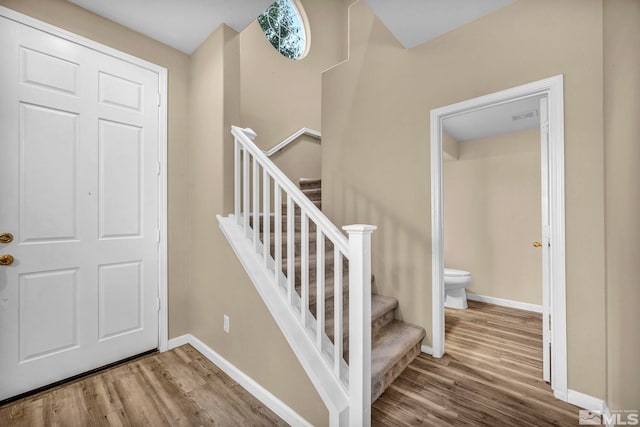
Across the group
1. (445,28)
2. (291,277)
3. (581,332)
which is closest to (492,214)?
(581,332)

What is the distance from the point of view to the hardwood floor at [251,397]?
1504mm

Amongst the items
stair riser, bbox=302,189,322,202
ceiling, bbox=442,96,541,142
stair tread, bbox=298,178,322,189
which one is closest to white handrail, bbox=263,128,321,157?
stair tread, bbox=298,178,322,189

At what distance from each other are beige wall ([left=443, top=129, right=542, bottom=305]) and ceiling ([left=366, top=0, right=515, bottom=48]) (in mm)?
2050

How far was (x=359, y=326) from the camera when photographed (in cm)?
131

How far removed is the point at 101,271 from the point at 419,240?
2.42m

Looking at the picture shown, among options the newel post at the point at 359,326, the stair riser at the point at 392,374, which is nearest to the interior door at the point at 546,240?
the stair riser at the point at 392,374

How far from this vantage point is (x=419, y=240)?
7.26 feet

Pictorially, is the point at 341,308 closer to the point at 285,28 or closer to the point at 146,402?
the point at 146,402

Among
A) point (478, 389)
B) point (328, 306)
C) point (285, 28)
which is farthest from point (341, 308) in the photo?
point (285, 28)

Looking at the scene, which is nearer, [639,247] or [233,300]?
[639,247]

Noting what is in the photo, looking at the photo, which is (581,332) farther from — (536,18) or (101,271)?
(101,271)

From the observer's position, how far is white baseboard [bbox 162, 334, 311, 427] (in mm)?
1488

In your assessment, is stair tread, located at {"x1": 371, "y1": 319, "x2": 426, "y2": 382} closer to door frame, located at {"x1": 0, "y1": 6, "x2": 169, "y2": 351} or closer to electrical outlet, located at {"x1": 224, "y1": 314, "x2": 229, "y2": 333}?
electrical outlet, located at {"x1": 224, "y1": 314, "x2": 229, "y2": 333}

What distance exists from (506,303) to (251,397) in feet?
10.7
